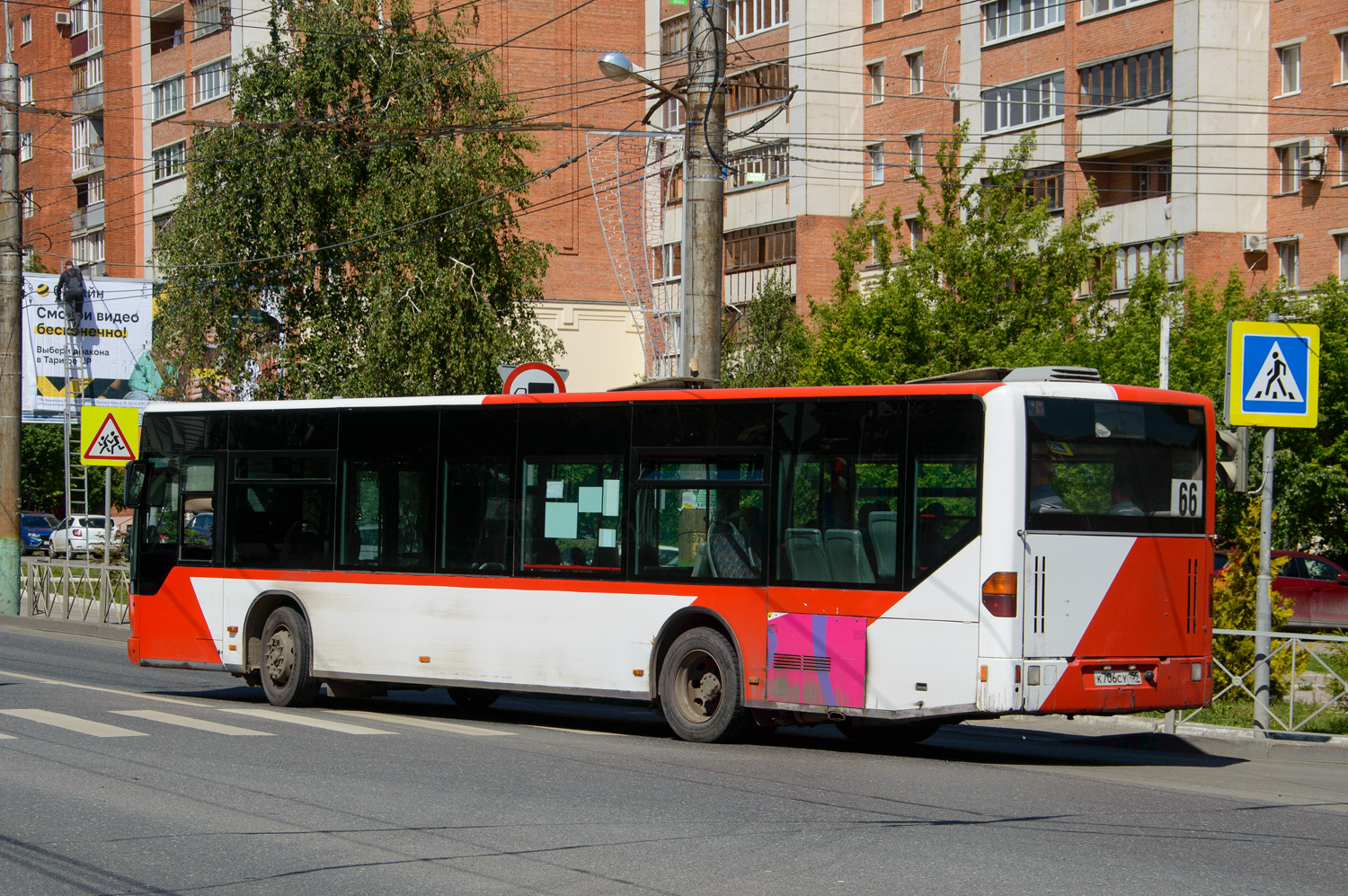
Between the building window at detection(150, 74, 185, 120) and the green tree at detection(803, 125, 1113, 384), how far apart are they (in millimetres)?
32872

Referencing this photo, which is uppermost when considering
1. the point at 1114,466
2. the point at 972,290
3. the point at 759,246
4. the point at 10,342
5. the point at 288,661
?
the point at 759,246

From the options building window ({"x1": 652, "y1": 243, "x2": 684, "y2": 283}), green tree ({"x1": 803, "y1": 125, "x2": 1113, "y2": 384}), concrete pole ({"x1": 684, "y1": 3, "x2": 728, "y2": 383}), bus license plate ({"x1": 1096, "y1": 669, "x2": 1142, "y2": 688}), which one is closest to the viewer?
bus license plate ({"x1": 1096, "y1": 669, "x2": 1142, "y2": 688})

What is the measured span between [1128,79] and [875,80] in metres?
10.0

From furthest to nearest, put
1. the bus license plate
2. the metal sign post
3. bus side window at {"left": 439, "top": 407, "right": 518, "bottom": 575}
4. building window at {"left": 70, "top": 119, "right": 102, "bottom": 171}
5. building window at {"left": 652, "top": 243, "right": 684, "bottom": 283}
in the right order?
1. building window at {"left": 70, "top": 119, "right": 102, "bottom": 171}
2. building window at {"left": 652, "top": 243, "right": 684, "bottom": 283}
3. bus side window at {"left": 439, "top": 407, "right": 518, "bottom": 575}
4. the metal sign post
5. the bus license plate

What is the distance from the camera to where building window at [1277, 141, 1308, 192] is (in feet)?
132

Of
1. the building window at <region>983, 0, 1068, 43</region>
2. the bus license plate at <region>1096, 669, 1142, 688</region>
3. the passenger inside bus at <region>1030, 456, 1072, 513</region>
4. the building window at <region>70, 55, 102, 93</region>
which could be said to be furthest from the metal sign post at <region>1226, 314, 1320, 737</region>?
the building window at <region>70, 55, 102, 93</region>

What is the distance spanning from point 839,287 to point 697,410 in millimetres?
26040

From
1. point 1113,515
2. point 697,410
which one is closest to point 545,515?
point 697,410

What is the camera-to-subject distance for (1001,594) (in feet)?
36.5

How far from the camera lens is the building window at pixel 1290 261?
134ft

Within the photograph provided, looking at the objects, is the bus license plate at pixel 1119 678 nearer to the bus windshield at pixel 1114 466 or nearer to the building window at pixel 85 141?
the bus windshield at pixel 1114 466

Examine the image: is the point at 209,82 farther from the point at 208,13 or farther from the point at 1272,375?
the point at 1272,375

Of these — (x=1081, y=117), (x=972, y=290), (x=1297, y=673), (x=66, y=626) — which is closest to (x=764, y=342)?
(x=1081, y=117)

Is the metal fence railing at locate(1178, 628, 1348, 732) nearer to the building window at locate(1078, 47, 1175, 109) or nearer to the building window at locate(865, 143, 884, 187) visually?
the building window at locate(1078, 47, 1175, 109)
